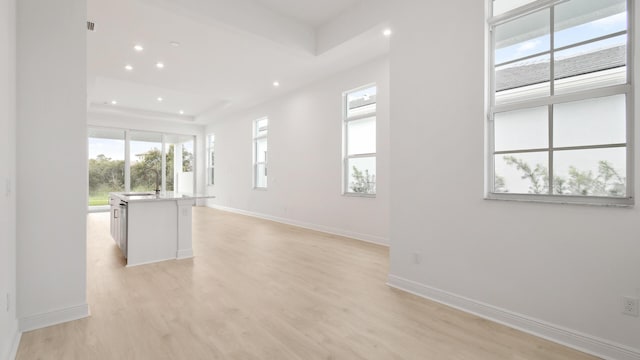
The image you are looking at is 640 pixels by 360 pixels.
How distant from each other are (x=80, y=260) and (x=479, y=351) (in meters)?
3.06

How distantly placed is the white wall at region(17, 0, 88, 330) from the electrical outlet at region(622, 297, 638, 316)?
3849 mm

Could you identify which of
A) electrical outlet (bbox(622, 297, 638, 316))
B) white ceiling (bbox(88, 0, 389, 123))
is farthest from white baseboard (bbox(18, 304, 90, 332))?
electrical outlet (bbox(622, 297, 638, 316))

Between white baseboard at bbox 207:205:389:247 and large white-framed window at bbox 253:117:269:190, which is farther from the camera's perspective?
large white-framed window at bbox 253:117:269:190

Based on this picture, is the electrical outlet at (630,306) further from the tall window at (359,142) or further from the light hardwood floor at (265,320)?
the tall window at (359,142)

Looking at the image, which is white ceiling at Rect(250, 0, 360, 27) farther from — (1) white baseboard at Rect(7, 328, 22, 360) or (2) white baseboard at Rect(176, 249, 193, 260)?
(1) white baseboard at Rect(7, 328, 22, 360)

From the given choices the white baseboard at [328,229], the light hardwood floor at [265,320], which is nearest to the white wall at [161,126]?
the white baseboard at [328,229]

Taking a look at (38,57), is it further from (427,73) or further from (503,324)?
(503,324)

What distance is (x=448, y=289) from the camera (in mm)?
2785

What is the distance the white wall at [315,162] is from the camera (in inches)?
207

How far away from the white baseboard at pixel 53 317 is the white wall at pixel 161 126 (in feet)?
28.8

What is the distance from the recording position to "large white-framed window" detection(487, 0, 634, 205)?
6.64 ft

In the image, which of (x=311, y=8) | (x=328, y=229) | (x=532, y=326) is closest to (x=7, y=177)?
(x=532, y=326)

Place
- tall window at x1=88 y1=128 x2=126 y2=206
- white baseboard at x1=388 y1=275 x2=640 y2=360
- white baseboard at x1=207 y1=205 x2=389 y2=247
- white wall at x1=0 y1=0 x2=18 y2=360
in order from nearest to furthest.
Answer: white wall at x1=0 y1=0 x2=18 y2=360, white baseboard at x1=388 y1=275 x2=640 y2=360, white baseboard at x1=207 y1=205 x2=389 y2=247, tall window at x1=88 y1=128 x2=126 y2=206

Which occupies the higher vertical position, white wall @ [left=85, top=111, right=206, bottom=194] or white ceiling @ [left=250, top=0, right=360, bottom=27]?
white ceiling @ [left=250, top=0, right=360, bottom=27]
